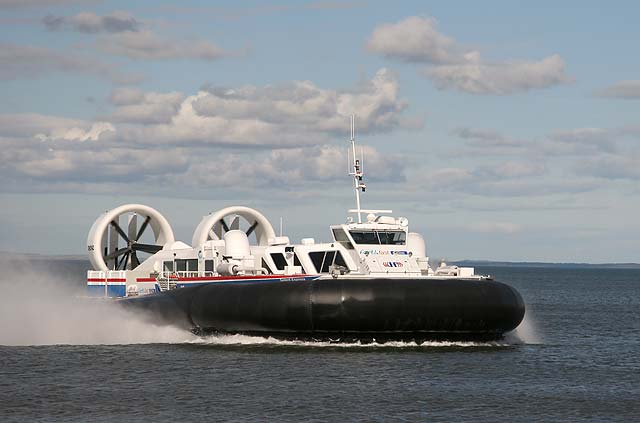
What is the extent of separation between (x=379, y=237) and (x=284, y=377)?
5.80 metres

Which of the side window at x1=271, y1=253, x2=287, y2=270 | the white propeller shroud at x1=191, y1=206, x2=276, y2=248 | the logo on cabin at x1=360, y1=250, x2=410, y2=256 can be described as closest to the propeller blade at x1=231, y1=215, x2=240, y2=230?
the white propeller shroud at x1=191, y1=206, x2=276, y2=248

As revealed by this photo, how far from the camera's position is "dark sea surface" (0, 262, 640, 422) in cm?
1550

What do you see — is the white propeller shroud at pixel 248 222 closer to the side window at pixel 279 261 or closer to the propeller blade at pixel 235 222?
the propeller blade at pixel 235 222

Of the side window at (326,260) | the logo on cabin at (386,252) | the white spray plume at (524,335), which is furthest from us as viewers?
the white spray plume at (524,335)

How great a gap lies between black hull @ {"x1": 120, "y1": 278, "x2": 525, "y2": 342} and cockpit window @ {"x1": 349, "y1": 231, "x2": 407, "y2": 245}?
83.8 inches

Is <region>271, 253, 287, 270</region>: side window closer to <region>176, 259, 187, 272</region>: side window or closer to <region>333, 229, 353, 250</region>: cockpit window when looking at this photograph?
<region>333, 229, 353, 250</region>: cockpit window

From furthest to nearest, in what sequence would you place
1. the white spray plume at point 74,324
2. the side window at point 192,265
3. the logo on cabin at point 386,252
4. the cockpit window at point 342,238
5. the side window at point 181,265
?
1. the side window at point 181,265
2. the side window at point 192,265
3. the white spray plume at point 74,324
4. the cockpit window at point 342,238
5. the logo on cabin at point 386,252

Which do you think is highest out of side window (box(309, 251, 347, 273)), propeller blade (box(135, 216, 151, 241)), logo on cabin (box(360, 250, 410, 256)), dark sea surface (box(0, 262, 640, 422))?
propeller blade (box(135, 216, 151, 241))

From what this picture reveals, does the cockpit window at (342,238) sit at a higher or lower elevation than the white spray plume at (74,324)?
higher

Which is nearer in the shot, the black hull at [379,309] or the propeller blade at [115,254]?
the black hull at [379,309]

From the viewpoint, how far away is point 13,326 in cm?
2614

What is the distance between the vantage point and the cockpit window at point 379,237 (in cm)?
2314

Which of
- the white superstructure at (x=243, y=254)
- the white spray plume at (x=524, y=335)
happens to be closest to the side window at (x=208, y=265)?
the white superstructure at (x=243, y=254)

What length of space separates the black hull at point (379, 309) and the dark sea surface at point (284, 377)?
15.2 inches
